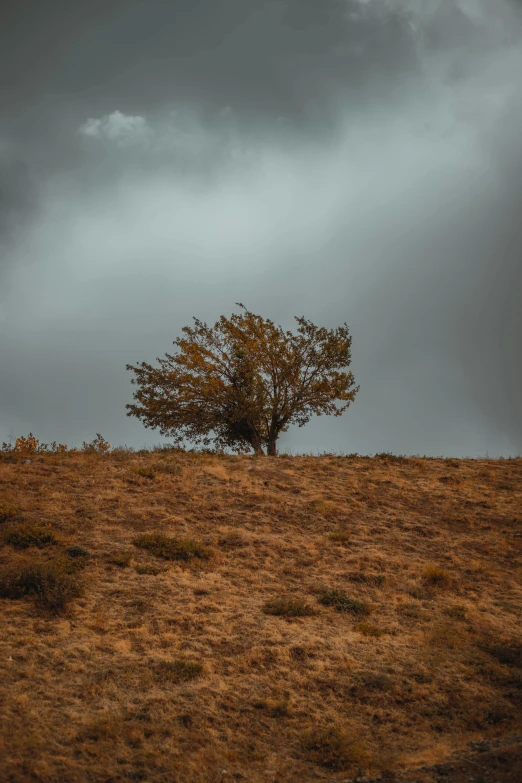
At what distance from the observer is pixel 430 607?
14055mm

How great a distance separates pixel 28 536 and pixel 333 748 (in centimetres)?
1000

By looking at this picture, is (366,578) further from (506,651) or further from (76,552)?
(76,552)

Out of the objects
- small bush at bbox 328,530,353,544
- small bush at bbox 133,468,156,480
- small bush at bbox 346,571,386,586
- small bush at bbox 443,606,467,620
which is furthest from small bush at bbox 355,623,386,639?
small bush at bbox 133,468,156,480

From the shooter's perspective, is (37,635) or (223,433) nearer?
(37,635)

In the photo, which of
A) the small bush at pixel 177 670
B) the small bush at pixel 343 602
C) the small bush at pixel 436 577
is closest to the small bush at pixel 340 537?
the small bush at pixel 436 577

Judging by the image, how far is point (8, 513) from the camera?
16547 millimetres

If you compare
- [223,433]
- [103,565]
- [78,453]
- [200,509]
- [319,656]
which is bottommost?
[319,656]

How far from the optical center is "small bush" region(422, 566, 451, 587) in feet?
50.8

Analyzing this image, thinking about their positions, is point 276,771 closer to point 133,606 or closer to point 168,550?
point 133,606

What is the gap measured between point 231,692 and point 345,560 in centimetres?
740

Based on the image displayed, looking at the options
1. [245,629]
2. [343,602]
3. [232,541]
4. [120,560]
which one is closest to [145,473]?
[232,541]

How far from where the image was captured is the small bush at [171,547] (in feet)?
50.7

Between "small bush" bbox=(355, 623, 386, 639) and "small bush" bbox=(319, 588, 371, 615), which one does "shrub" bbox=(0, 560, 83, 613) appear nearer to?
"small bush" bbox=(319, 588, 371, 615)

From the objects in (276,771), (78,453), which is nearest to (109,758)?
(276,771)
